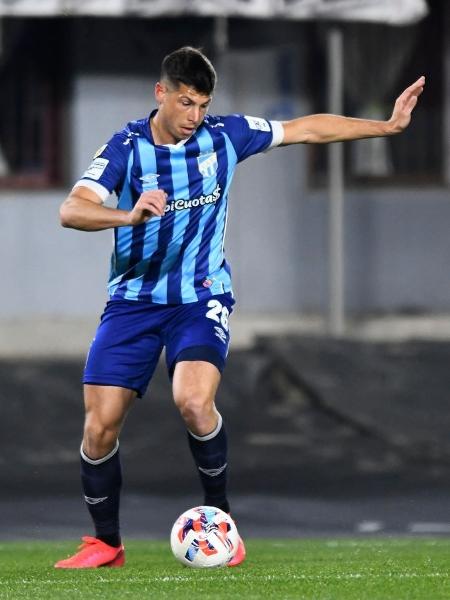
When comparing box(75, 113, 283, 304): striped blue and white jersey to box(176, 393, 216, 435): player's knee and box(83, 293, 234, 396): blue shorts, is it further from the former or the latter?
box(176, 393, 216, 435): player's knee

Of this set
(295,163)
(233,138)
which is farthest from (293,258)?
(233,138)

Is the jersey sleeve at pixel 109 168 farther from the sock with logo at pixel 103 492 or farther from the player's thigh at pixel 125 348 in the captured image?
the sock with logo at pixel 103 492

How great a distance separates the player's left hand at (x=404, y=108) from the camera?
8.52 m

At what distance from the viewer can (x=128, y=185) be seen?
8.35m

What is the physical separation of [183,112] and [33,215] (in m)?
9.65

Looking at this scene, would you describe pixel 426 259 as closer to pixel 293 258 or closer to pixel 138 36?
pixel 293 258

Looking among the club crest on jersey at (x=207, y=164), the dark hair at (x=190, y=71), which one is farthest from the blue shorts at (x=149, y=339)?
the dark hair at (x=190, y=71)

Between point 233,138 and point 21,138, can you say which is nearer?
point 233,138

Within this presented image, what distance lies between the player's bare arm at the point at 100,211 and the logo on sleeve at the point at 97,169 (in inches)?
3.5

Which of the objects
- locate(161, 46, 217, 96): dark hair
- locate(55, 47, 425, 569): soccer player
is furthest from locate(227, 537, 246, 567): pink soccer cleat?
locate(161, 46, 217, 96): dark hair

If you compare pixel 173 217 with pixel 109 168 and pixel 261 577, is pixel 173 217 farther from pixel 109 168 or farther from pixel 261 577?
pixel 261 577

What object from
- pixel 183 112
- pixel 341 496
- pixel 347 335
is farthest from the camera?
pixel 347 335

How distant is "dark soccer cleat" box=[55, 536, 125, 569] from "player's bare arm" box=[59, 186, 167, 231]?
1.49 metres

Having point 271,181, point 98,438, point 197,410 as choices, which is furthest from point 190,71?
point 271,181
